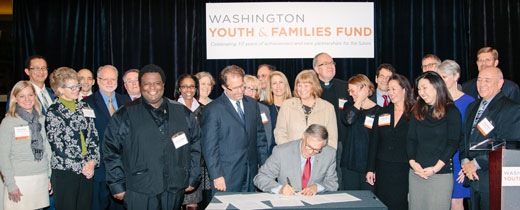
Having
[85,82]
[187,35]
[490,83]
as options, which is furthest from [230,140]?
[187,35]

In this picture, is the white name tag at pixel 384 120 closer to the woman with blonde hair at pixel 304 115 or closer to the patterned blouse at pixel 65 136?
the woman with blonde hair at pixel 304 115

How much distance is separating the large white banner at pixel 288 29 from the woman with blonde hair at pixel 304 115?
2787mm

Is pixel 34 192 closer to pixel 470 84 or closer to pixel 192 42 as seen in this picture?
pixel 192 42

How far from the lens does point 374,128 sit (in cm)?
367

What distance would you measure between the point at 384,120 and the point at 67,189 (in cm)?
278

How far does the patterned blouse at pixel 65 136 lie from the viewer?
3432mm

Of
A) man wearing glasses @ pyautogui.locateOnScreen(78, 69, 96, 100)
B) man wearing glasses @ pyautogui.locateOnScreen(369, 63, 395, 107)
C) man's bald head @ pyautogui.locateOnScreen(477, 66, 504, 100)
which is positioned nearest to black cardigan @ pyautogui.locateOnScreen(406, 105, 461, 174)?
man's bald head @ pyautogui.locateOnScreen(477, 66, 504, 100)

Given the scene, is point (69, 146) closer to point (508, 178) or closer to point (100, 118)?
point (100, 118)

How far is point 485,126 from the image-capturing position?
10.5 ft

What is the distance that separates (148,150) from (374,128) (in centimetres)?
198

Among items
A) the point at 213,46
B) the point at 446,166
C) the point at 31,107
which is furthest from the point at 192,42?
the point at 446,166

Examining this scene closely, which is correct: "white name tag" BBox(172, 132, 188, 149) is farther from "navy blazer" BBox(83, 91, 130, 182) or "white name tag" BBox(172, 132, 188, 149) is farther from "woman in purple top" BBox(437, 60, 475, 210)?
"woman in purple top" BBox(437, 60, 475, 210)

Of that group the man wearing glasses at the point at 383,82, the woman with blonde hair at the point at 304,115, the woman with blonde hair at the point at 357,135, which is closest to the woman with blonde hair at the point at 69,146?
the woman with blonde hair at the point at 304,115

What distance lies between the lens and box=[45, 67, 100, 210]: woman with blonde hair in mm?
3441
